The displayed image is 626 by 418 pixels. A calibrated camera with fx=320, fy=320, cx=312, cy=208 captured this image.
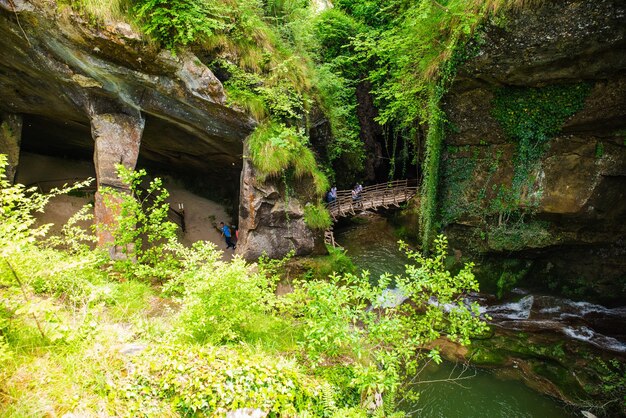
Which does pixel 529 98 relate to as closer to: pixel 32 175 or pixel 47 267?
pixel 47 267

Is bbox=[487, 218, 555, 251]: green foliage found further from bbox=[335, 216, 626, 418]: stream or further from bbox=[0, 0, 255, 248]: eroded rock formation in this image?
bbox=[0, 0, 255, 248]: eroded rock formation

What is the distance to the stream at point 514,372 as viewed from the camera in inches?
295

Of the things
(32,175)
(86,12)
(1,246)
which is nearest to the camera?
(1,246)

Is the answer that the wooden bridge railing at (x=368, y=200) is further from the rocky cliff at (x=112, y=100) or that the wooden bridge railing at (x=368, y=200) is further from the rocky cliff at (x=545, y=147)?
the rocky cliff at (x=112, y=100)

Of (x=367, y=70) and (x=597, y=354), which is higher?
(x=367, y=70)

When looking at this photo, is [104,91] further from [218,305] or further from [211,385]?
[211,385]

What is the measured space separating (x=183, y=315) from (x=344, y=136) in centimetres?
1089

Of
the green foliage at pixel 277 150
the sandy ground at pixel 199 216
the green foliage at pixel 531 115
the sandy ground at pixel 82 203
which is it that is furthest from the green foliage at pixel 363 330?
the sandy ground at pixel 199 216

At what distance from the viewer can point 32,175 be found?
36.0 feet

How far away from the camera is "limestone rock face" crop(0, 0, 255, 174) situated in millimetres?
6605

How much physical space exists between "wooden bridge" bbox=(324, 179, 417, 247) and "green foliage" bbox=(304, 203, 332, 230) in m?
2.68

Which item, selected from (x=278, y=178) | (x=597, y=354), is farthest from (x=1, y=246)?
(x=597, y=354)

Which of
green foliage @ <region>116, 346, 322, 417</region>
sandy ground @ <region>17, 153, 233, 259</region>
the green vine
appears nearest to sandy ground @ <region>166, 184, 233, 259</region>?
sandy ground @ <region>17, 153, 233, 259</region>

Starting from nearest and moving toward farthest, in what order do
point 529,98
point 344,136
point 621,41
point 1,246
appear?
point 1,246
point 621,41
point 529,98
point 344,136
